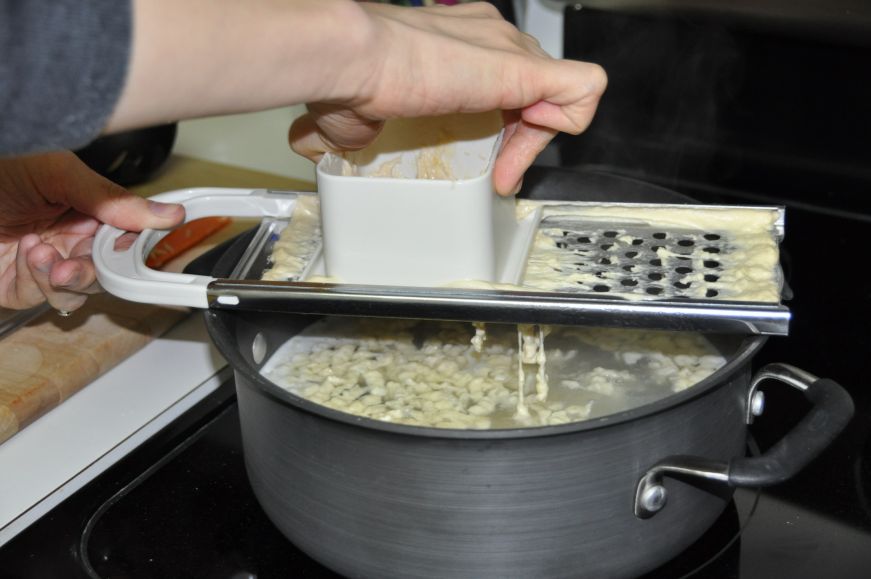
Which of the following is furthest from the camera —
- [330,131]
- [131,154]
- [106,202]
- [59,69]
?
[131,154]

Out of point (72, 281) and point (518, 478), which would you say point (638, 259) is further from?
point (72, 281)

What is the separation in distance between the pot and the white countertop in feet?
0.78

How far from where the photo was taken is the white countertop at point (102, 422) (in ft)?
2.89

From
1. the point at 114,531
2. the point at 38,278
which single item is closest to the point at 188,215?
the point at 38,278

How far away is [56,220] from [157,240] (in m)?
0.16

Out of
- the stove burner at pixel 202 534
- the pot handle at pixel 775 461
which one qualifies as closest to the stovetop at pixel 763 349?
the stove burner at pixel 202 534

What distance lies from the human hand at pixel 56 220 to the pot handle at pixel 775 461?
43cm

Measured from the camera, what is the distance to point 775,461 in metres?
0.64

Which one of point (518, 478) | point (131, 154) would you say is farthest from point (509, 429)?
point (131, 154)

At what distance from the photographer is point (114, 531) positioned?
82cm

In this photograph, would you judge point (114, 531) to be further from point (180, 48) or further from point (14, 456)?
point (180, 48)

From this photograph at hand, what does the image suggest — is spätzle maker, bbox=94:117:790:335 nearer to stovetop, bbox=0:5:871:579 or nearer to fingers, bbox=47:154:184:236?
fingers, bbox=47:154:184:236

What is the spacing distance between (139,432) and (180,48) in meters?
0.51

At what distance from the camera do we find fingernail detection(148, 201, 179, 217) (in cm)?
84
